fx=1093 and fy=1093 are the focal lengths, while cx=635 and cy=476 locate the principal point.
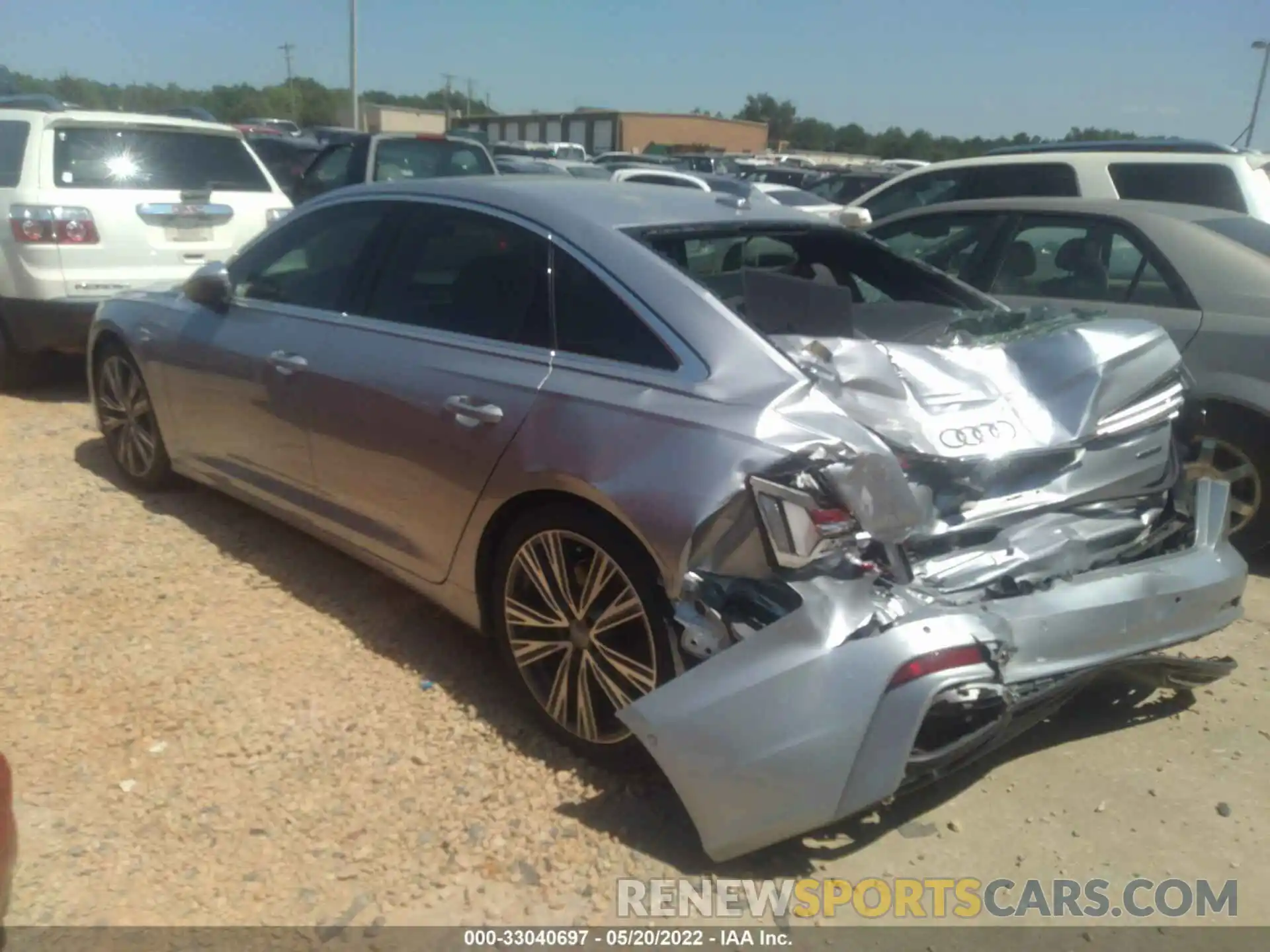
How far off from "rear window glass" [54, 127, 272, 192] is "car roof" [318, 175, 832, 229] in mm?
3828

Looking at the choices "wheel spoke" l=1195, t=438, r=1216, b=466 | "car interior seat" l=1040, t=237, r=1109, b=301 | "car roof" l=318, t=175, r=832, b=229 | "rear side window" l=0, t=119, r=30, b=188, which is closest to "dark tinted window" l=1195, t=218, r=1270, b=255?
"car interior seat" l=1040, t=237, r=1109, b=301

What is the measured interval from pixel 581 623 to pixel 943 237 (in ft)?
12.5

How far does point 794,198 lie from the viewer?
15.9m

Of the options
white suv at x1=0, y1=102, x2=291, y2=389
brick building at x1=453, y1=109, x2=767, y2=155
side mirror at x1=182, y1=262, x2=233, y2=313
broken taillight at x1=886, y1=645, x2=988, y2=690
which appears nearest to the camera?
broken taillight at x1=886, y1=645, x2=988, y2=690

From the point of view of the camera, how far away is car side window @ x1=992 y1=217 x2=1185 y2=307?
4984 millimetres

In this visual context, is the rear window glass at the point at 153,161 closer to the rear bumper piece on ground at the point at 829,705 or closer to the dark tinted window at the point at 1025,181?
the dark tinted window at the point at 1025,181

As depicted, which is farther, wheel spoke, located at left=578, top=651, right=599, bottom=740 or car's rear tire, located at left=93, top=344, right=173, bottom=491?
car's rear tire, located at left=93, top=344, right=173, bottom=491

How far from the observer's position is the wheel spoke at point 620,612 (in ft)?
9.57

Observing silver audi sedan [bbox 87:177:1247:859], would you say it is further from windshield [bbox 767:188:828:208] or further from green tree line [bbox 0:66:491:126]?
green tree line [bbox 0:66:491:126]

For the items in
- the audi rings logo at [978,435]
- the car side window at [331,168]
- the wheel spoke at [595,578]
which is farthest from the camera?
the car side window at [331,168]

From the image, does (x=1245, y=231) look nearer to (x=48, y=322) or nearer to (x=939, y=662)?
(x=939, y=662)

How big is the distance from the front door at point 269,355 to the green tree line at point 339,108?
719 inches

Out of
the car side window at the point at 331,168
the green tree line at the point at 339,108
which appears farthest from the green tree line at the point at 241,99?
the car side window at the point at 331,168

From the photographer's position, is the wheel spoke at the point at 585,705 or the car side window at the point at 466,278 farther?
the car side window at the point at 466,278
